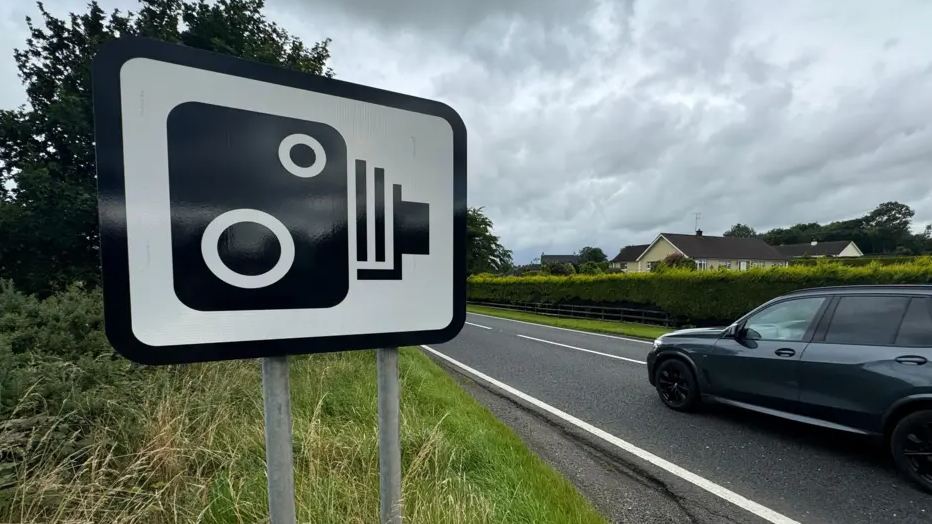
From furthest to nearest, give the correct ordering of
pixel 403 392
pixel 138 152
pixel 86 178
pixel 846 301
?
pixel 86 178 < pixel 403 392 < pixel 846 301 < pixel 138 152

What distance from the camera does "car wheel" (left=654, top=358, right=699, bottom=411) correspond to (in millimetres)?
5273

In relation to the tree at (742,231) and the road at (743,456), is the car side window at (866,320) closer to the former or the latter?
the road at (743,456)

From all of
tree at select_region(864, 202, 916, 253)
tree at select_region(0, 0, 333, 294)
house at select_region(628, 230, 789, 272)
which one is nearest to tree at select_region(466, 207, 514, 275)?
house at select_region(628, 230, 789, 272)

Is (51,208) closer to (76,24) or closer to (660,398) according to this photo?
(76,24)

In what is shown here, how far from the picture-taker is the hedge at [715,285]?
1072 centimetres

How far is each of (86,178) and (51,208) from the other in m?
1.42

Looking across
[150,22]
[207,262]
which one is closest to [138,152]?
[207,262]

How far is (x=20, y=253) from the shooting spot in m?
8.43

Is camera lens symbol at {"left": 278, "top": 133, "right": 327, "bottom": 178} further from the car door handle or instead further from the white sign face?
the car door handle

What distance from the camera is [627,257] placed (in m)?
61.9

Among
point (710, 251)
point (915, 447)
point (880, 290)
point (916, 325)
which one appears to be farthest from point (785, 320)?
point (710, 251)

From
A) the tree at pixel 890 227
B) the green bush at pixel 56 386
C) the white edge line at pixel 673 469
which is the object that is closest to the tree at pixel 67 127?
the green bush at pixel 56 386

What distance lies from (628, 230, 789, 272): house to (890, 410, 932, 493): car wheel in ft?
158

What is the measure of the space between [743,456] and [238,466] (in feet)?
14.9
